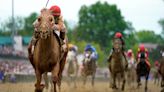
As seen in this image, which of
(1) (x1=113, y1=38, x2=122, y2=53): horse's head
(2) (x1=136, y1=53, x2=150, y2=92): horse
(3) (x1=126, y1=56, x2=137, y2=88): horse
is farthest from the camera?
(3) (x1=126, y1=56, x2=137, y2=88): horse

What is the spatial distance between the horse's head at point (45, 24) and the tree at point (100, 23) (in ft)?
385

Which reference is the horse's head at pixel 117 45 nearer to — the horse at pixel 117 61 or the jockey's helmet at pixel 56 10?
the horse at pixel 117 61

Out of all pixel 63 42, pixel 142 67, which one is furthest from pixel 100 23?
pixel 63 42

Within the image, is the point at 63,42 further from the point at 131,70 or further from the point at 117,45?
the point at 131,70

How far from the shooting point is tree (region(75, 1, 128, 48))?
13450cm

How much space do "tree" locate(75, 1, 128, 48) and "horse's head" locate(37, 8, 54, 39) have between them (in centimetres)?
11740

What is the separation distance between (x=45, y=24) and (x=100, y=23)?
12259 centimetres

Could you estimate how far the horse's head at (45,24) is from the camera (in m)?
15.1

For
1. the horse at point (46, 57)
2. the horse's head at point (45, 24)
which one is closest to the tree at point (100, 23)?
the horse at point (46, 57)

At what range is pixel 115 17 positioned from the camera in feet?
458

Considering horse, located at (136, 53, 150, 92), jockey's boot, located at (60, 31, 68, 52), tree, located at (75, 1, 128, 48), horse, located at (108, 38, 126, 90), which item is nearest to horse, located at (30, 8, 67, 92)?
jockey's boot, located at (60, 31, 68, 52)

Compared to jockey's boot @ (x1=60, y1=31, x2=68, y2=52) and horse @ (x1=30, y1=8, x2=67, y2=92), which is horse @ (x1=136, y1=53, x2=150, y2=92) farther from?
horse @ (x1=30, y1=8, x2=67, y2=92)

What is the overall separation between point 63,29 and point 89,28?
116481 mm

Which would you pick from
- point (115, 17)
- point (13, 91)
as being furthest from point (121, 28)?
point (13, 91)
